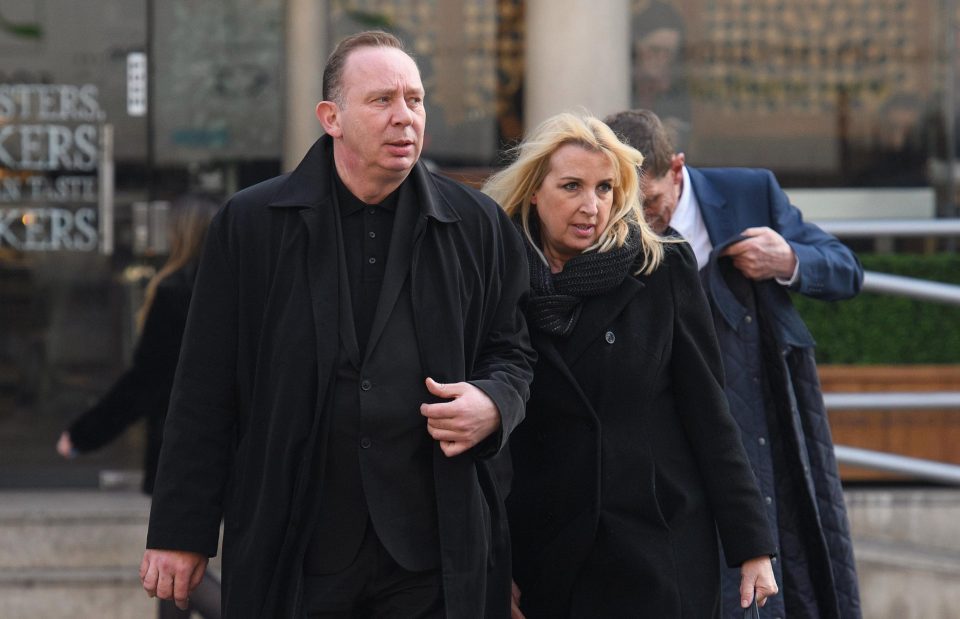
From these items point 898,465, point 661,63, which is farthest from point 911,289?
point 661,63

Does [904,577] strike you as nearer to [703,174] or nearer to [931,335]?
[931,335]

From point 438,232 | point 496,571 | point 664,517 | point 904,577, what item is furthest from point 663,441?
point 904,577

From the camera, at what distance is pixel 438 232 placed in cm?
333

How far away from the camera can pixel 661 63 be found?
7.64m

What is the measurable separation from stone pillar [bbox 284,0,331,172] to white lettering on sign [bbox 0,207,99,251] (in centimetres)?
102

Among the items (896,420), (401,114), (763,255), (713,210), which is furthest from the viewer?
(896,420)

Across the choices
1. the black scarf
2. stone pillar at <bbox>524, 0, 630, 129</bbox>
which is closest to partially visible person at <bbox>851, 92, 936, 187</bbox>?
stone pillar at <bbox>524, 0, 630, 129</bbox>

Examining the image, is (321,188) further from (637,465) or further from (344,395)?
(637,465)

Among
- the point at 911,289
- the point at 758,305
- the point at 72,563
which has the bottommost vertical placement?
the point at 72,563

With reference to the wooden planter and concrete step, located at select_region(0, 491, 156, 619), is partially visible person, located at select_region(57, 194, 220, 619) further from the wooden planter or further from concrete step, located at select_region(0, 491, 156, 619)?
the wooden planter

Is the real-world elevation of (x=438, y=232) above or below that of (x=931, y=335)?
above

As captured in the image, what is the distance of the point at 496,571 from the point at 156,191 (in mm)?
4588

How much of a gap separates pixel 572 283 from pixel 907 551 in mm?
3355

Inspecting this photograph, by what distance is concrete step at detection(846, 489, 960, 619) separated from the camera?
20.4 ft
